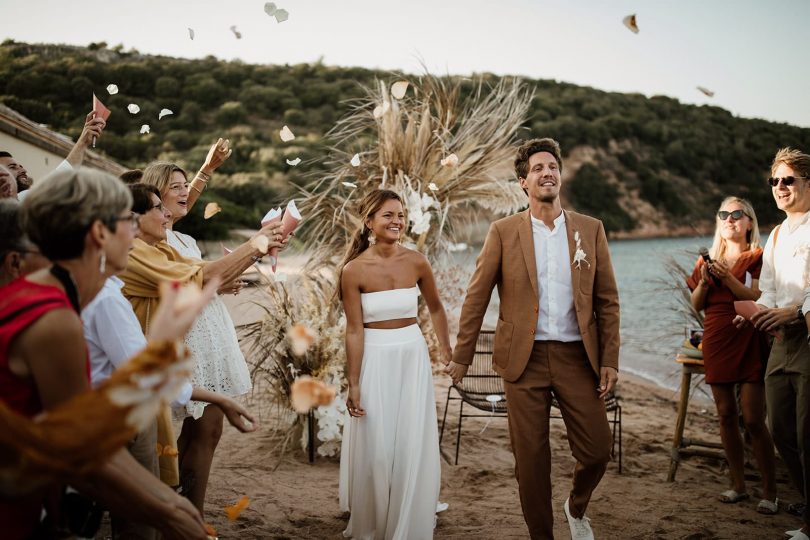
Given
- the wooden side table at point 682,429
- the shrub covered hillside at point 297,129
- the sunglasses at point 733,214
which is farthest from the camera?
the shrub covered hillside at point 297,129

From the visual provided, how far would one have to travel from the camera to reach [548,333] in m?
3.71

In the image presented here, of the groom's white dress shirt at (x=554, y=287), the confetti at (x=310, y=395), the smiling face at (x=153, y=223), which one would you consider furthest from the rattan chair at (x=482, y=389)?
the smiling face at (x=153, y=223)

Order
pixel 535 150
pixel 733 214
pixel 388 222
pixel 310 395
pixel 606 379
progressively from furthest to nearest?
pixel 733 214 → pixel 388 222 → pixel 535 150 → pixel 606 379 → pixel 310 395

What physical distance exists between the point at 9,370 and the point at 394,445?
8.89 feet

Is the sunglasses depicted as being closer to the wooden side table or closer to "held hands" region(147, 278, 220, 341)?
the wooden side table

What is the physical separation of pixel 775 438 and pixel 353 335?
2.87 meters

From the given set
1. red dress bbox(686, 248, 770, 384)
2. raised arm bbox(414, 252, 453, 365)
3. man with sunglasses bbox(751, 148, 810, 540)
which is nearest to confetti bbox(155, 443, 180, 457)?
raised arm bbox(414, 252, 453, 365)

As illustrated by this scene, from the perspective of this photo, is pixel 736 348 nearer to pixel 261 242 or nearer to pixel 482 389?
pixel 482 389

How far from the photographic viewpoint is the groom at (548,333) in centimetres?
366

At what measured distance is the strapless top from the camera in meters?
4.03

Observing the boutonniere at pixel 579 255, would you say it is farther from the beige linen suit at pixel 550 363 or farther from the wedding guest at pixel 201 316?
the wedding guest at pixel 201 316

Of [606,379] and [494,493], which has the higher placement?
[606,379]

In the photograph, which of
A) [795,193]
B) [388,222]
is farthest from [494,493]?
[795,193]

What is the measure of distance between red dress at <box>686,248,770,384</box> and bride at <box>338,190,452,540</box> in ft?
6.97
